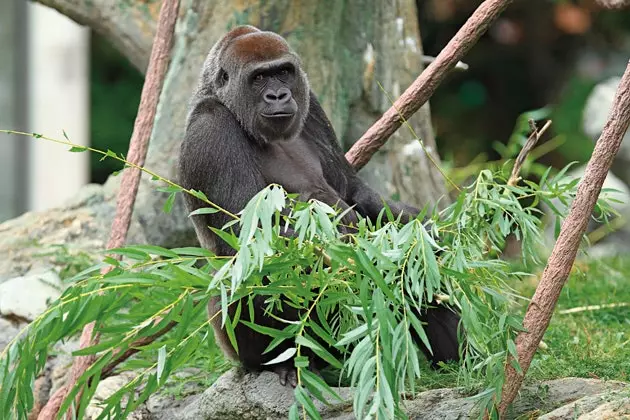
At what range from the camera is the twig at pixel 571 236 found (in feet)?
8.57

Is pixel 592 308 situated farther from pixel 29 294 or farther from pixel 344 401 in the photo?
pixel 29 294

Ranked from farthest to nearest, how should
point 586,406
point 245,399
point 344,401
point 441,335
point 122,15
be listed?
point 122,15, point 441,335, point 245,399, point 344,401, point 586,406

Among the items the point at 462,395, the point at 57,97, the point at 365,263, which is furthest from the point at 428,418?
the point at 57,97

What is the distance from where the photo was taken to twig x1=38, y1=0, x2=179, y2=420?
3511 mm

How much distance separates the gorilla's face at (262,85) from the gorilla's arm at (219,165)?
6 centimetres

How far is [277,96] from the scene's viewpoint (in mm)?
3318

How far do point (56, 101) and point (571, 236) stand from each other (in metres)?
6.25

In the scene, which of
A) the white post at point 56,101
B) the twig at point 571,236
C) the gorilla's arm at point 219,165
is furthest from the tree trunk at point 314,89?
the white post at point 56,101

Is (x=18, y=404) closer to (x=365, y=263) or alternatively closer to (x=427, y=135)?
(x=365, y=263)

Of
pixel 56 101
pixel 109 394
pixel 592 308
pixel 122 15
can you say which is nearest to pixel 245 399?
pixel 109 394

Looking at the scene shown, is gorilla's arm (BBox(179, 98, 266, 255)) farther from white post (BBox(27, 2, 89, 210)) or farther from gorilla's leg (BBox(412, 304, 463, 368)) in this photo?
white post (BBox(27, 2, 89, 210))

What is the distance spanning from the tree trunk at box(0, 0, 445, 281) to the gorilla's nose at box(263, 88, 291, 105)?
1.24 m

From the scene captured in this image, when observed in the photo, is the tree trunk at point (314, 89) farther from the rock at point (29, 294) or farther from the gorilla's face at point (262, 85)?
the gorilla's face at point (262, 85)

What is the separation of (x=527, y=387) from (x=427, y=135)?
7.29ft
